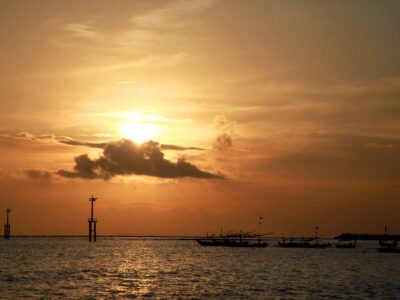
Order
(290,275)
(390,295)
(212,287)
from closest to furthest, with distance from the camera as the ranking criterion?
1. (390,295)
2. (212,287)
3. (290,275)

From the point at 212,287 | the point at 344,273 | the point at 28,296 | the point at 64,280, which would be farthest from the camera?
the point at 344,273

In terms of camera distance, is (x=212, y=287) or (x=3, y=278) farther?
(x=3, y=278)

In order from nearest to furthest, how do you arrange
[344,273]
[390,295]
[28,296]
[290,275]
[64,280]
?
[28,296]
[390,295]
[64,280]
[290,275]
[344,273]

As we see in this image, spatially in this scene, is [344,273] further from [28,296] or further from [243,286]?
[28,296]

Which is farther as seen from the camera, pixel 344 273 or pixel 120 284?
pixel 344 273

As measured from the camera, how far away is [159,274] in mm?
114062

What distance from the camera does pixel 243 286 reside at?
91.9 m

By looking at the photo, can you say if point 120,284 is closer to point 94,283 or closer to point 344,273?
point 94,283

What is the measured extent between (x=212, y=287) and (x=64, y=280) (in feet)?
80.4

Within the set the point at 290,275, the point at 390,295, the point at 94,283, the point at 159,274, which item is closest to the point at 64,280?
the point at 94,283

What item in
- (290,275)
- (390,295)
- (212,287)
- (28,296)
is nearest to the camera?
(28,296)

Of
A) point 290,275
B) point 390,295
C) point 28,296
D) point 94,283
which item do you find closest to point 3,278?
point 94,283

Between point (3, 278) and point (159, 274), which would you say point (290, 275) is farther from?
point (3, 278)

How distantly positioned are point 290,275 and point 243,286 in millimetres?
24373
